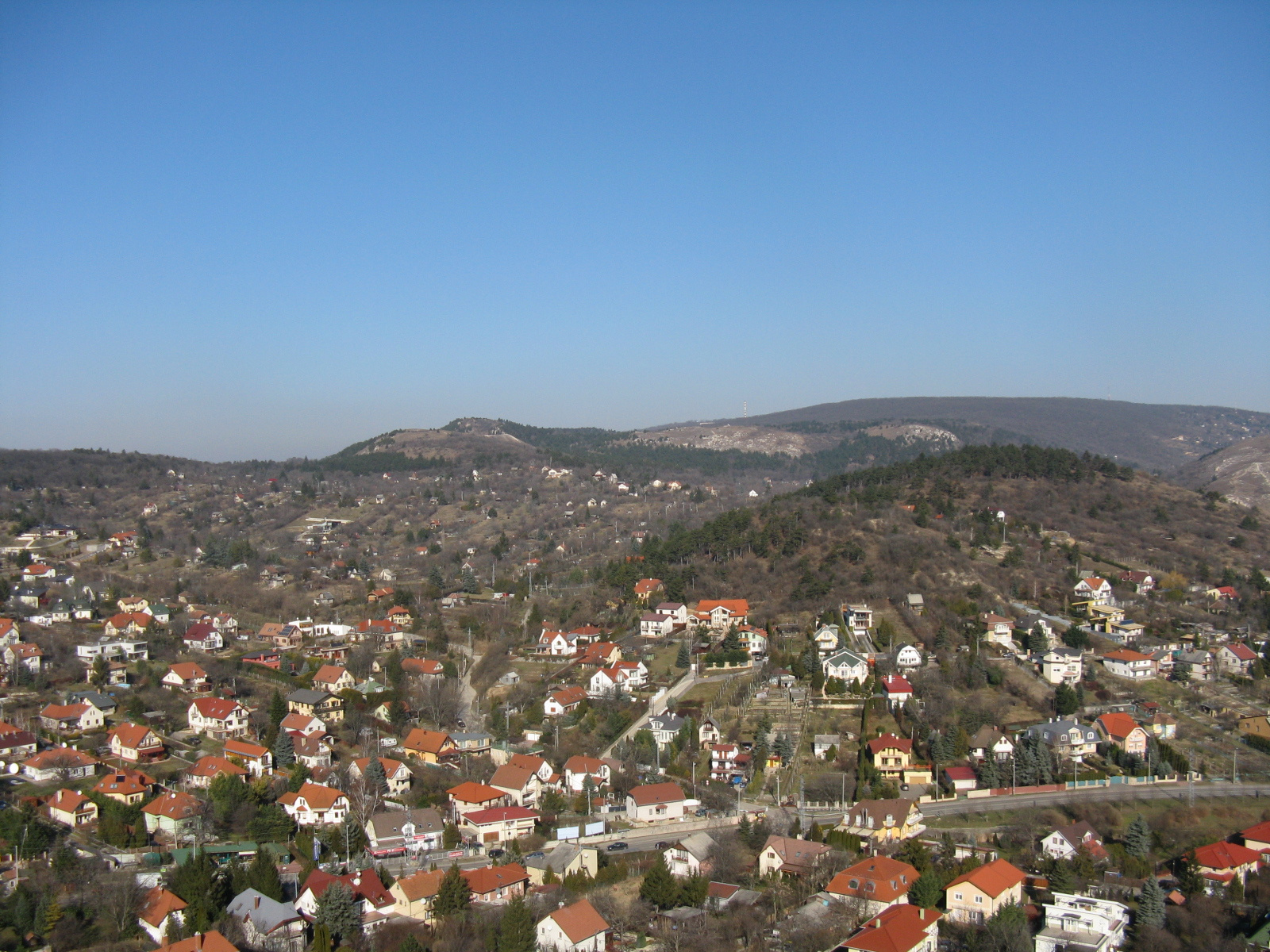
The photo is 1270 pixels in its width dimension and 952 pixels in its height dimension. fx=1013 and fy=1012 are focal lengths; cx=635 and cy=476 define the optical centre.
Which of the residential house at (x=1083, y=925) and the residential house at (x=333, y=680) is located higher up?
the residential house at (x=333, y=680)

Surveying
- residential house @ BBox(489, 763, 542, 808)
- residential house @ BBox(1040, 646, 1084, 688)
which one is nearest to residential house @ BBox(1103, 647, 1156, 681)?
residential house @ BBox(1040, 646, 1084, 688)

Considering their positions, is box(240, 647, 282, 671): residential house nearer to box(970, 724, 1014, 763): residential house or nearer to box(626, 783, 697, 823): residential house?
box(626, 783, 697, 823): residential house

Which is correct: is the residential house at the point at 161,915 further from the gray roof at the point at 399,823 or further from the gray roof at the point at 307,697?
the gray roof at the point at 307,697

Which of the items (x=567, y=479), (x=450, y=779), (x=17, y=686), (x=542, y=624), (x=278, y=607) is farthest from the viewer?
(x=567, y=479)

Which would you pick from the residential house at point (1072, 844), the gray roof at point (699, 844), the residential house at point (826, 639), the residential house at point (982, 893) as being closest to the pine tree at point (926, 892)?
the residential house at point (982, 893)

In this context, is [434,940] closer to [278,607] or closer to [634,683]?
[634,683]

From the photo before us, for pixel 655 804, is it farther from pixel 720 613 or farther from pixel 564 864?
pixel 720 613

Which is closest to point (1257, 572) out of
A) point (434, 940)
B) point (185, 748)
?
point (434, 940)
